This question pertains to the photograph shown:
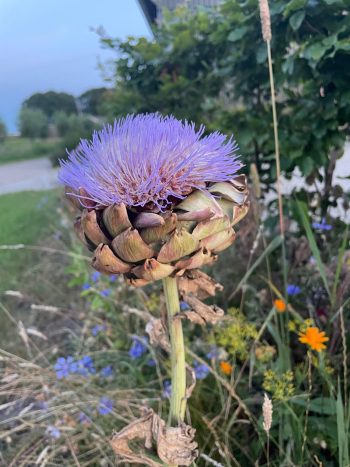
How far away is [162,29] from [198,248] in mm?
1687

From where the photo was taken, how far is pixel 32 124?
14164 millimetres

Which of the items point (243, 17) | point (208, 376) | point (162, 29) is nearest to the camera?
point (208, 376)

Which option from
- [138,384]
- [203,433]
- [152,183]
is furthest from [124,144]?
[138,384]

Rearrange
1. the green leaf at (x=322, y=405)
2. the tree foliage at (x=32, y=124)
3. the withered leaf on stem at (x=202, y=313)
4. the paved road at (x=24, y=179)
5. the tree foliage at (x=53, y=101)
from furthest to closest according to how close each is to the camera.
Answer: the tree foliage at (x=53, y=101) < the tree foliage at (x=32, y=124) < the paved road at (x=24, y=179) < the green leaf at (x=322, y=405) < the withered leaf on stem at (x=202, y=313)

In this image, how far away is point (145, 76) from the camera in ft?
6.31

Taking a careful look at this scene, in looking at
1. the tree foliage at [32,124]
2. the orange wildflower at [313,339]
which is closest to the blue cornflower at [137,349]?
the orange wildflower at [313,339]

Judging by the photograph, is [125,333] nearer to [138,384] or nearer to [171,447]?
[138,384]

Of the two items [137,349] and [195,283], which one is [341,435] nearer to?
[195,283]

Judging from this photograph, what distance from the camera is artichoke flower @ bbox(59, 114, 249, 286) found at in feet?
1.52

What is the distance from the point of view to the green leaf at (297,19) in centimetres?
113

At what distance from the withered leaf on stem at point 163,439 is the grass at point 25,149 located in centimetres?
1152

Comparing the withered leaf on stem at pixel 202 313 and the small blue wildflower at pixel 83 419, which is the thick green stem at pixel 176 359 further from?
the small blue wildflower at pixel 83 419

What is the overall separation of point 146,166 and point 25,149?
13.3 metres

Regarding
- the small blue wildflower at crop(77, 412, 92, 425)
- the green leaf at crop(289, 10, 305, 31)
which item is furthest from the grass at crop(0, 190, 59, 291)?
the green leaf at crop(289, 10, 305, 31)
